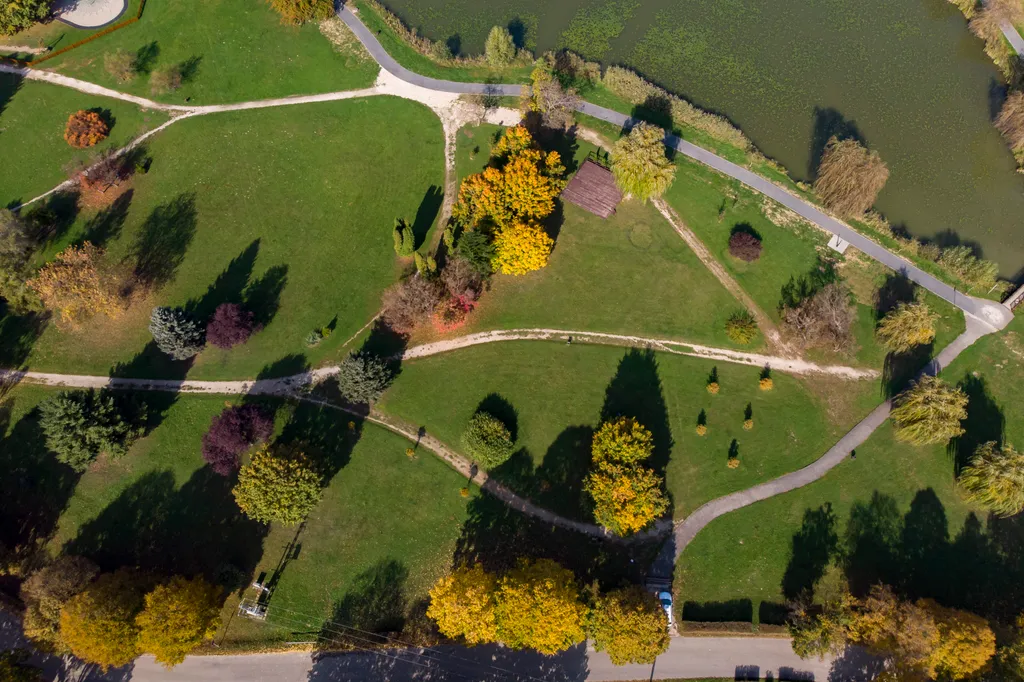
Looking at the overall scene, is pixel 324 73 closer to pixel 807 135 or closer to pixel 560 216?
pixel 560 216

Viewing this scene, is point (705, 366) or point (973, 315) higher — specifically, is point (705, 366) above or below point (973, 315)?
below

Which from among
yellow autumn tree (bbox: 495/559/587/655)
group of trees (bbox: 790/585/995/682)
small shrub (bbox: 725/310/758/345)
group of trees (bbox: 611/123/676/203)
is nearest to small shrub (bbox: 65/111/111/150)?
group of trees (bbox: 611/123/676/203)


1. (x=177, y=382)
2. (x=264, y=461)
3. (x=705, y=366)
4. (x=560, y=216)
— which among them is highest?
(x=560, y=216)

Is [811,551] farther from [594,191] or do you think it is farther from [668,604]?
[594,191]

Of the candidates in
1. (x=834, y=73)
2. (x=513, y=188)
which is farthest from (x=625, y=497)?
(x=834, y=73)

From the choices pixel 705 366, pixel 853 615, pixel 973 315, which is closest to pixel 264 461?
pixel 705 366
